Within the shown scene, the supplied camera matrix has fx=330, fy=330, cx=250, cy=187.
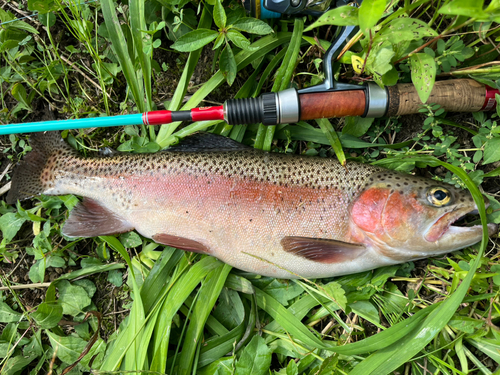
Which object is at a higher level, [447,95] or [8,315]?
[447,95]

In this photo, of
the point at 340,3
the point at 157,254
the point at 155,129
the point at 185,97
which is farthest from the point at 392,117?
the point at 157,254

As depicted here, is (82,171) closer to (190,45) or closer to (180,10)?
(190,45)

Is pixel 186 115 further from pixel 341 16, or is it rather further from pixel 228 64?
pixel 341 16

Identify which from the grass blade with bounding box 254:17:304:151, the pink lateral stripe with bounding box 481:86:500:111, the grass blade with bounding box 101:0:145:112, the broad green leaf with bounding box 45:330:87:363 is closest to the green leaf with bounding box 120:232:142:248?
the broad green leaf with bounding box 45:330:87:363

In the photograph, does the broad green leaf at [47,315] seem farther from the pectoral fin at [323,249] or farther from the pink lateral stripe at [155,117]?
the pectoral fin at [323,249]

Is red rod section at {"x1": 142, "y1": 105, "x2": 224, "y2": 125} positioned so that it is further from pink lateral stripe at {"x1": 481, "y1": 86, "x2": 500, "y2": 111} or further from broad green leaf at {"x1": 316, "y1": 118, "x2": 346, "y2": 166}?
pink lateral stripe at {"x1": 481, "y1": 86, "x2": 500, "y2": 111}

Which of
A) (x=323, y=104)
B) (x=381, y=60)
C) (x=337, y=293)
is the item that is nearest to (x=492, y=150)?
(x=381, y=60)
